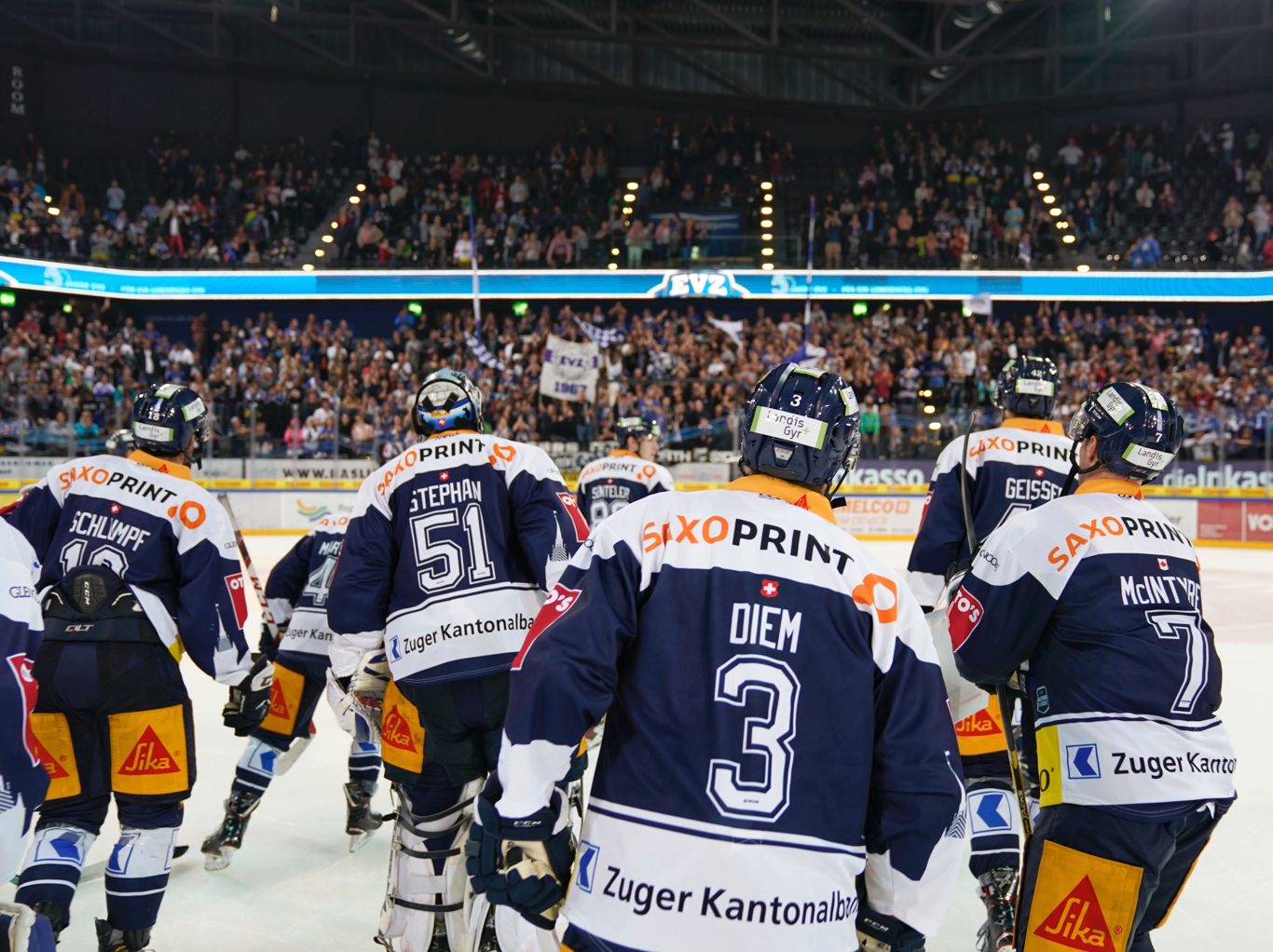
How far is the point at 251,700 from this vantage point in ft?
13.1

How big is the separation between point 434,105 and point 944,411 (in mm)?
17783

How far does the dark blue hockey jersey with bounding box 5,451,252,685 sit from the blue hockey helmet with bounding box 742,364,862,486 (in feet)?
6.95

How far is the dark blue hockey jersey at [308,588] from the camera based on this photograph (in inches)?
185

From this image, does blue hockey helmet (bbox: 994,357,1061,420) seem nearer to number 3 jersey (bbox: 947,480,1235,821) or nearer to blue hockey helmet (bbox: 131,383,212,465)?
number 3 jersey (bbox: 947,480,1235,821)

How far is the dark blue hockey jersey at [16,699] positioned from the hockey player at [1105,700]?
7.06 ft

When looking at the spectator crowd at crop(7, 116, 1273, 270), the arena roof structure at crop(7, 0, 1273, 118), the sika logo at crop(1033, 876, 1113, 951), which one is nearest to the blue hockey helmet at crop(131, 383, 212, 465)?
the sika logo at crop(1033, 876, 1113, 951)

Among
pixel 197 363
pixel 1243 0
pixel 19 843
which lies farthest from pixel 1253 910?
pixel 1243 0

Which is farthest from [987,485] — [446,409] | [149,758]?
[149,758]

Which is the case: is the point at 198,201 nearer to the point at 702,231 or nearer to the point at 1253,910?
the point at 702,231

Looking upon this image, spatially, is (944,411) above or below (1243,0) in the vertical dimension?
below

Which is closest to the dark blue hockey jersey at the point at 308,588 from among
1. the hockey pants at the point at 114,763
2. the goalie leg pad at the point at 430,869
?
the hockey pants at the point at 114,763

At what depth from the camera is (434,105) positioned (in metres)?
29.1

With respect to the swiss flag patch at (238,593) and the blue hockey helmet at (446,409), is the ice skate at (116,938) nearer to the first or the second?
the swiss flag patch at (238,593)

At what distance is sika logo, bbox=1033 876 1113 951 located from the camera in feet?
8.22
